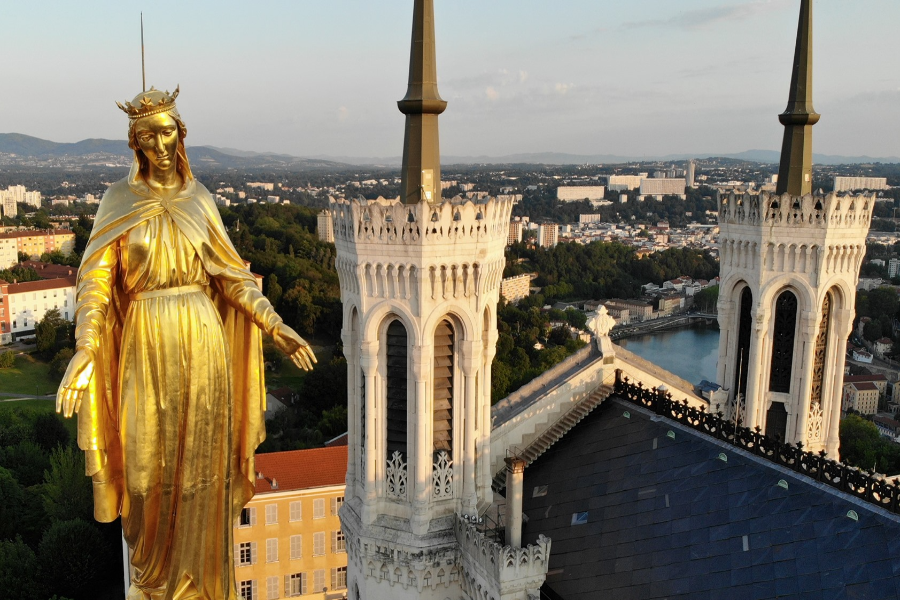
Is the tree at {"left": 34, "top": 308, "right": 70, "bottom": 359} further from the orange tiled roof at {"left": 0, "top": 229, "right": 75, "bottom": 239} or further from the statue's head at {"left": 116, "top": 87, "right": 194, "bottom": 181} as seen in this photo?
the statue's head at {"left": 116, "top": 87, "right": 194, "bottom": 181}

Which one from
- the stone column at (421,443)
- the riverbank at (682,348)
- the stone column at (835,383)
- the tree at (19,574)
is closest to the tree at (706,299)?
the riverbank at (682,348)

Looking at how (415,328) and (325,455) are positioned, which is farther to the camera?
(325,455)

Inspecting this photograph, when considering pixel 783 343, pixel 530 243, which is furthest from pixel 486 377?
pixel 530 243

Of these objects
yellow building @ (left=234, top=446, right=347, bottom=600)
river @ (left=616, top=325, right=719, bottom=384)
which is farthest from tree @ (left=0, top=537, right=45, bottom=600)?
river @ (left=616, top=325, right=719, bottom=384)

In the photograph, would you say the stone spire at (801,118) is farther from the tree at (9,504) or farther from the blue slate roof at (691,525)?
the tree at (9,504)

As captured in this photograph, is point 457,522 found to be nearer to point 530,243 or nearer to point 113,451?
point 113,451

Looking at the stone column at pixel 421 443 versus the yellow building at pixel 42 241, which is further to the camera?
the yellow building at pixel 42 241
